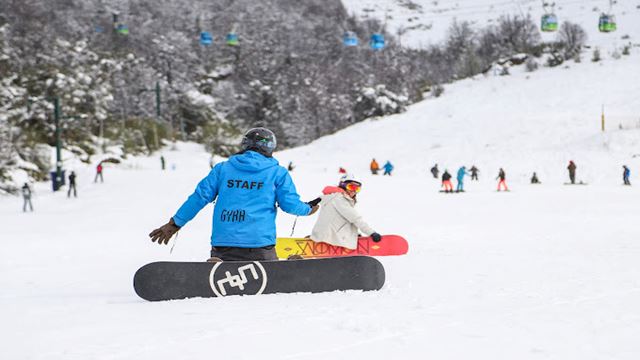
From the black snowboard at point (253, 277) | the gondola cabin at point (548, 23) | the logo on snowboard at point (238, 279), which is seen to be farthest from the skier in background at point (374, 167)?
the logo on snowboard at point (238, 279)

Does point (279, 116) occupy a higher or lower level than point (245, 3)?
lower

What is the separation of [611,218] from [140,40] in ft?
239

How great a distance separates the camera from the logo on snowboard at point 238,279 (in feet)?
16.1

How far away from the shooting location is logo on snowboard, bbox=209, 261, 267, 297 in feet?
16.1

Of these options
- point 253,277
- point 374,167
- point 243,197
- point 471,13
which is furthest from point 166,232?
point 471,13

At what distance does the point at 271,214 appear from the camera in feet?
16.5

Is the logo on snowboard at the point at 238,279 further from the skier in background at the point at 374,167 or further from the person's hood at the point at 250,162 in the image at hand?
the skier in background at the point at 374,167

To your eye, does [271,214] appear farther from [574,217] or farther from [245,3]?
[245,3]

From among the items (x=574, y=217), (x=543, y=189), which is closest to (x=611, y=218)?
(x=574, y=217)

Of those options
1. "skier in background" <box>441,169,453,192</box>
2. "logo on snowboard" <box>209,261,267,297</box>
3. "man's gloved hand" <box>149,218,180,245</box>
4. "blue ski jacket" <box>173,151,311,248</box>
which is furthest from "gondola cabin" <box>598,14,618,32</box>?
"man's gloved hand" <box>149,218,180,245</box>

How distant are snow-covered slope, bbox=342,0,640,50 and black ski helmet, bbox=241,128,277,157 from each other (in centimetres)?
6385

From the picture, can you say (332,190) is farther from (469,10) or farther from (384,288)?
(469,10)

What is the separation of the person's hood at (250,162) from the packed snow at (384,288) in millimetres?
1081

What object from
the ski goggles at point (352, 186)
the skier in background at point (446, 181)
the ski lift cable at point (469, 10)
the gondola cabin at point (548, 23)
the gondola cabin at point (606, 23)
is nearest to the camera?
the ski goggles at point (352, 186)
